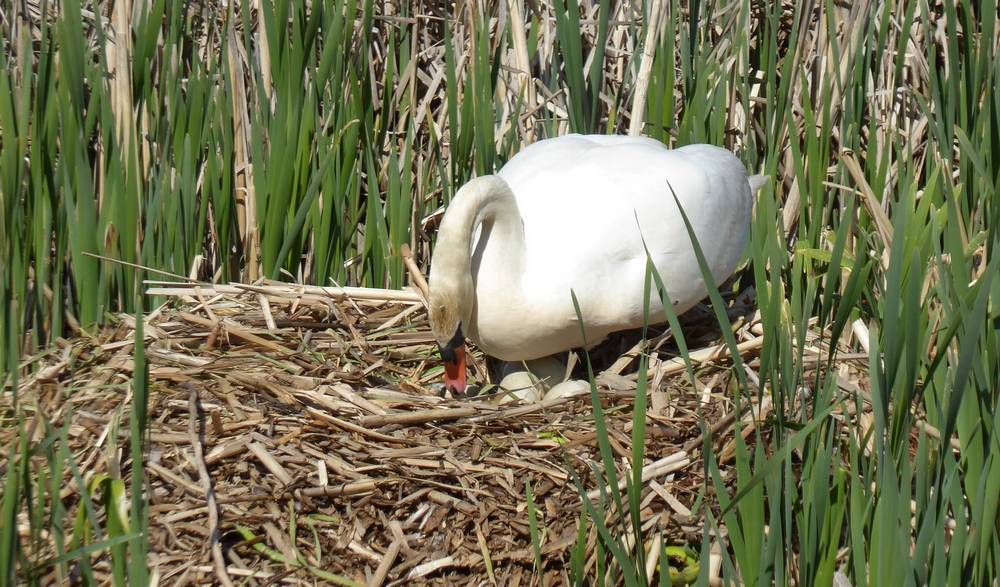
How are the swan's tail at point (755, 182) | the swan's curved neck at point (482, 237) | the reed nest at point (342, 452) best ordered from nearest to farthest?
the reed nest at point (342, 452) → the swan's curved neck at point (482, 237) → the swan's tail at point (755, 182)

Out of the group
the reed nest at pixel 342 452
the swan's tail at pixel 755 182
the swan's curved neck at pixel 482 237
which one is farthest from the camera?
the swan's tail at pixel 755 182

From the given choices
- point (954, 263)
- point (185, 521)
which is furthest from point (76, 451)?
point (954, 263)

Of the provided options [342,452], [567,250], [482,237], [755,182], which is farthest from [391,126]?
[342,452]

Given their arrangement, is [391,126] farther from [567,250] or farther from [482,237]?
[567,250]

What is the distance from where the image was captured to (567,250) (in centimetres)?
293

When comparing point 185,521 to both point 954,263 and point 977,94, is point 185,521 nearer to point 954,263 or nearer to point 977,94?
point 954,263

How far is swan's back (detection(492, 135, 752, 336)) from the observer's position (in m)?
2.91

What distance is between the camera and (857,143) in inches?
132

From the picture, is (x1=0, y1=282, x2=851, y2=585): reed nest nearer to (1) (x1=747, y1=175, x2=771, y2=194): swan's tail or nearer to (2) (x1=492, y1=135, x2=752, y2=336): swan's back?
(2) (x1=492, y1=135, x2=752, y2=336): swan's back

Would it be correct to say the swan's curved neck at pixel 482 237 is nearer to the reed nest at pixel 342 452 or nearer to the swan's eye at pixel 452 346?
the swan's eye at pixel 452 346

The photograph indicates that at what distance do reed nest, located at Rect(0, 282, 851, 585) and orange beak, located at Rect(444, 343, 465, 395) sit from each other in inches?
3.9

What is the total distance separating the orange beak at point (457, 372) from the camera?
115 inches

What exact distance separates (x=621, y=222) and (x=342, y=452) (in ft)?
3.19

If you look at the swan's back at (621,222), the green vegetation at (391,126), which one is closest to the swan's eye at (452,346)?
the swan's back at (621,222)
